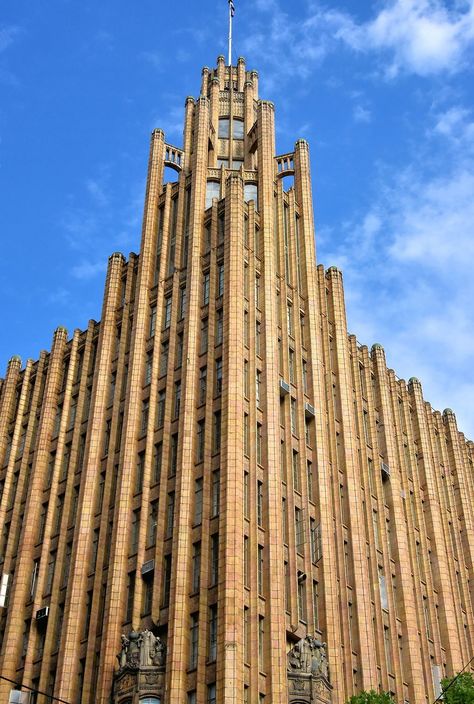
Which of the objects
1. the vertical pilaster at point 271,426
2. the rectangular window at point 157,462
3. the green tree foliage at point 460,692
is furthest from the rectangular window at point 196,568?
the green tree foliage at point 460,692

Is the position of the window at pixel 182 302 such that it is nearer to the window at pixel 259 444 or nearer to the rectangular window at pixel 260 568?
the window at pixel 259 444

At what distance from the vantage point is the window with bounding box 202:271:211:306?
59994 millimetres

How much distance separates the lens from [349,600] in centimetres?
5484

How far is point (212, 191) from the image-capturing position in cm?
6819

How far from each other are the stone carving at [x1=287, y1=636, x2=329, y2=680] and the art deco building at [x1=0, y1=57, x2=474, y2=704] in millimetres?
82

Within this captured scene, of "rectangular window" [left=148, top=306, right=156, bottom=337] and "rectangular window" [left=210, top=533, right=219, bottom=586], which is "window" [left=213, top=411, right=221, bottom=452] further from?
"rectangular window" [left=148, top=306, right=156, bottom=337]

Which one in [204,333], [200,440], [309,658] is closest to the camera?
[309,658]

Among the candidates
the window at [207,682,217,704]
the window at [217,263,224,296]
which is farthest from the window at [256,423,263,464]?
the window at [207,682,217,704]

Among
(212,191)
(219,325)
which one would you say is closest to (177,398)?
(219,325)

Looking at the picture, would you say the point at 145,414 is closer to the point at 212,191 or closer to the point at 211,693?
the point at 212,191

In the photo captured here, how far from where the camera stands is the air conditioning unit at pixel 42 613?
55.1 metres

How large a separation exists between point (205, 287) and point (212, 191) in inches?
393

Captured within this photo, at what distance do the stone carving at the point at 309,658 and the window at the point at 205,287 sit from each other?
20.1m

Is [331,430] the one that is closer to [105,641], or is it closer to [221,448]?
[221,448]
